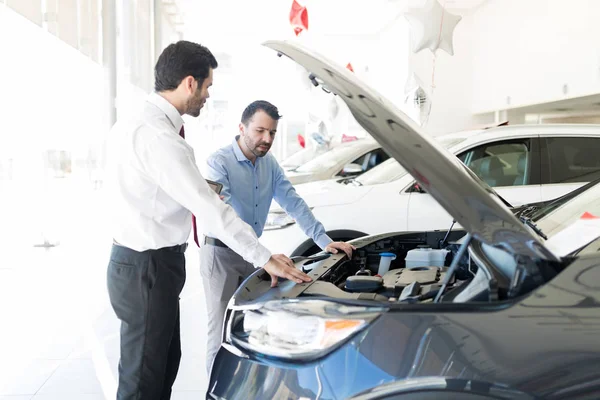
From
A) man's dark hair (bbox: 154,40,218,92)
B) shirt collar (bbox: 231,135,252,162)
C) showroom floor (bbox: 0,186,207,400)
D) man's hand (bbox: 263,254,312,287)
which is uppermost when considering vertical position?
man's dark hair (bbox: 154,40,218,92)

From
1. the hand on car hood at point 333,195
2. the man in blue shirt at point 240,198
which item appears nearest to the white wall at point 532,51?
the hand on car hood at point 333,195

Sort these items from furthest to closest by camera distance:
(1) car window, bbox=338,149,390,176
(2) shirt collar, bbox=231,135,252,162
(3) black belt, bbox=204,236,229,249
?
(1) car window, bbox=338,149,390,176 → (2) shirt collar, bbox=231,135,252,162 → (3) black belt, bbox=204,236,229,249

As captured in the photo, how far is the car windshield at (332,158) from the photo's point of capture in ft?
23.6

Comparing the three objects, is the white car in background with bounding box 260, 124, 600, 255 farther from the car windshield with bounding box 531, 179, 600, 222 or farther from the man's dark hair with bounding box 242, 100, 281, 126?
the car windshield with bounding box 531, 179, 600, 222

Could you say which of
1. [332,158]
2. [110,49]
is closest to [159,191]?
[332,158]

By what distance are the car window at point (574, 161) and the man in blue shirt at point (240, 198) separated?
7.42 feet

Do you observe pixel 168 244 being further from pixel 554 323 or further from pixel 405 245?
pixel 554 323

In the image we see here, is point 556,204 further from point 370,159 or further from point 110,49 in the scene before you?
point 110,49

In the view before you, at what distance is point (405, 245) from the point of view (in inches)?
105

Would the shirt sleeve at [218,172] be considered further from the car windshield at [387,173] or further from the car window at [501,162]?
the car window at [501,162]

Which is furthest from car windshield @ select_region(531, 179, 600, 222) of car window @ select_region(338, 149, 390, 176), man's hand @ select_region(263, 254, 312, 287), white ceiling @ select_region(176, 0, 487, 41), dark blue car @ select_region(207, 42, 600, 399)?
white ceiling @ select_region(176, 0, 487, 41)

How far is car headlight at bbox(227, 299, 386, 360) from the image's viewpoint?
57.4 inches

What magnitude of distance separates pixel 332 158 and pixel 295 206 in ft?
14.2

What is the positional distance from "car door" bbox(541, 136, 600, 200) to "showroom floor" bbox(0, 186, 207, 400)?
269 centimetres
